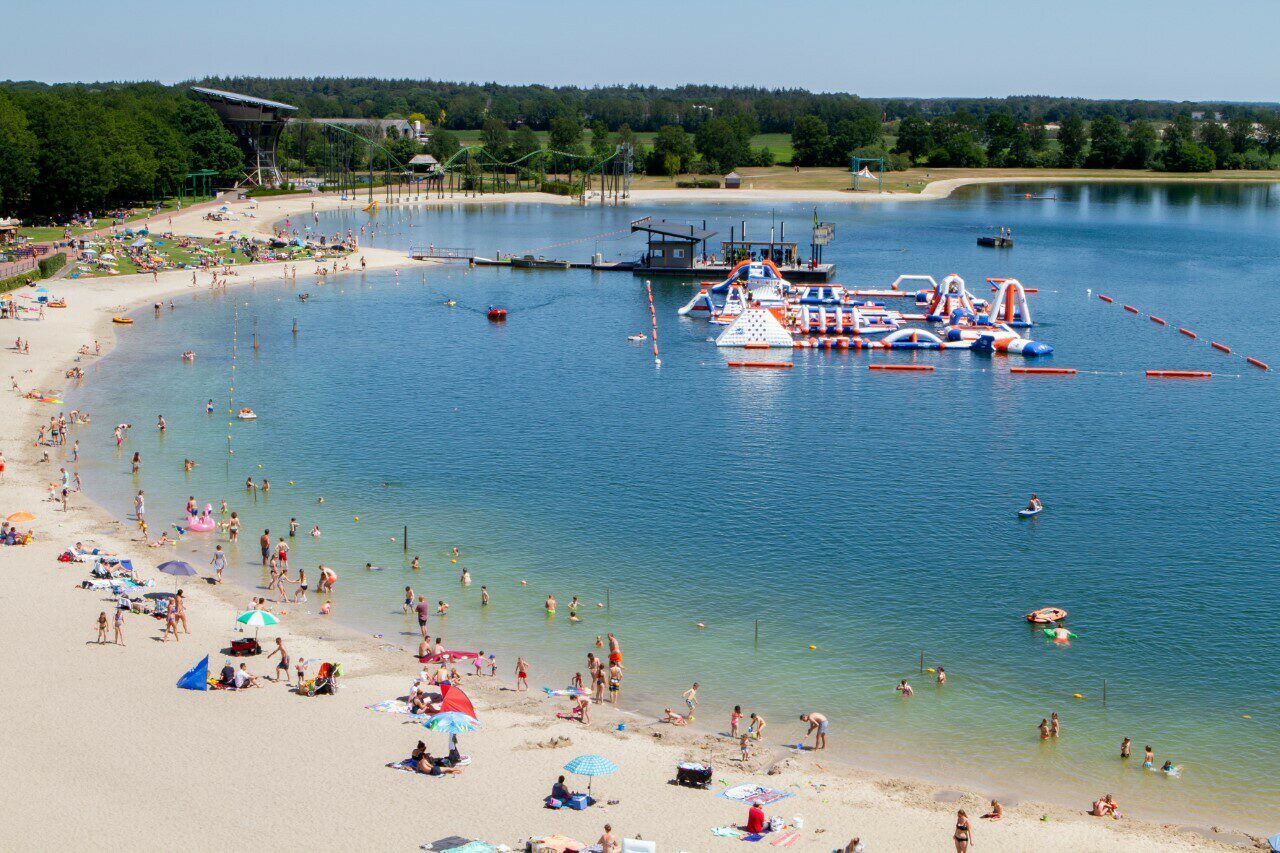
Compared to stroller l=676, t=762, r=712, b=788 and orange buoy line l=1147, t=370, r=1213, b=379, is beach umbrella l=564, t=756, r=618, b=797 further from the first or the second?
orange buoy line l=1147, t=370, r=1213, b=379

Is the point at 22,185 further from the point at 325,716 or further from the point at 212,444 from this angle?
the point at 325,716

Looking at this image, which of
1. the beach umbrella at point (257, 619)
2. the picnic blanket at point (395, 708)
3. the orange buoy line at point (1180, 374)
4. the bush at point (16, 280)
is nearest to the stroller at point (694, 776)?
the picnic blanket at point (395, 708)

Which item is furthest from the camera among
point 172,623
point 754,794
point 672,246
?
point 672,246

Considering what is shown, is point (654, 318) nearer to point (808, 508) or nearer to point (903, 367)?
point (903, 367)

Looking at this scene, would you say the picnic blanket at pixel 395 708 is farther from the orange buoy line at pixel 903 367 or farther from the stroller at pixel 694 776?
the orange buoy line at pixel 903 367

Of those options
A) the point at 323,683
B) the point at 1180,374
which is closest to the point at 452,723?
the point at 323,683

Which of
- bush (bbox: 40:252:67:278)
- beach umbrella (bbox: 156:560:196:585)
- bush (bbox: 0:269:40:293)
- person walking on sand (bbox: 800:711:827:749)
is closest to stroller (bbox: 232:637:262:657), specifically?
beach umbrella (bbox: 156:560:196:585)

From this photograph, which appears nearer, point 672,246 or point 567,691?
point 567,691
